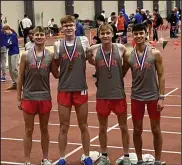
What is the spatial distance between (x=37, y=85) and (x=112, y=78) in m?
1.01

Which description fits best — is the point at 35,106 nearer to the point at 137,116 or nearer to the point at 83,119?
the point at 83,119

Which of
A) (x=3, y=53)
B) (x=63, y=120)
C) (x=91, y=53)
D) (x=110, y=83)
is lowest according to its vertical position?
(x=63, y=120)

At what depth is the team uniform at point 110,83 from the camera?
19.2 ft

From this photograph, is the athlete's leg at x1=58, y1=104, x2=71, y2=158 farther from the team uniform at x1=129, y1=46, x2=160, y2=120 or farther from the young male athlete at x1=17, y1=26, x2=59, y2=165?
the team uniform at x1=129, y1=46, x2=160, y2=120

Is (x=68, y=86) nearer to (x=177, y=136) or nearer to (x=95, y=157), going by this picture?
(x=95, y=157)

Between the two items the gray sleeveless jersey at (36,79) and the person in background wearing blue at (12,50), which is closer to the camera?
the gray sleeveless jersey at (36,79)

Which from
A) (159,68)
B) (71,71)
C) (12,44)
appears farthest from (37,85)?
(12,44)

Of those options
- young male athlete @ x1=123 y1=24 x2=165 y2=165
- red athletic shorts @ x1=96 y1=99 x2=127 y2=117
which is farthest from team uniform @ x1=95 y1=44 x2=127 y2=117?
young male athlete @ x1=123 y1=24 x2=165 y2=165

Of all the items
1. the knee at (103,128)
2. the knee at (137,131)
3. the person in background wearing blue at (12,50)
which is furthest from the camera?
the person in background wearing blue at (12,50)

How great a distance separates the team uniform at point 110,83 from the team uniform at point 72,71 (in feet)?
0.71

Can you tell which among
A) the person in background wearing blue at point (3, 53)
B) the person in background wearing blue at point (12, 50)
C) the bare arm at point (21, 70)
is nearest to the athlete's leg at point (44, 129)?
the bare arm at point (21, 70)

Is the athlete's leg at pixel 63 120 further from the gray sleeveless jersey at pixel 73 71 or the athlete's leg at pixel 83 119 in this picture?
the gray sleeveless jersey at pixel 73 71

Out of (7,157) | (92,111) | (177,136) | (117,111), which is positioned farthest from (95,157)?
(92,111)

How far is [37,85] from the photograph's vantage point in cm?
590
